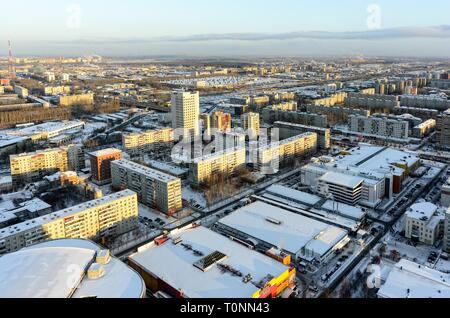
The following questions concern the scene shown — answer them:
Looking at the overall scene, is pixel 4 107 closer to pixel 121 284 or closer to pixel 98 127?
pixel 98 127

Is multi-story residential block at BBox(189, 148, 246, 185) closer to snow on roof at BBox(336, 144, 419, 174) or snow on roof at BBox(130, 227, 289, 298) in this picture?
snow on roof at BBox(336, 144, 419, 174)

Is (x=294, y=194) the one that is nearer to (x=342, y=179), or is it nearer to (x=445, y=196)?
(x=342, y=179)

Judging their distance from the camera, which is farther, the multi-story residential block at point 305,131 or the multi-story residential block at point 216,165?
the multi-story residential block at point 305,131

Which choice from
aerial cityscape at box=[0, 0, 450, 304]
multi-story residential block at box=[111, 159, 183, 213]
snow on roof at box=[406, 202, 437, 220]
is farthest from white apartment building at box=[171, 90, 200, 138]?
snow on roof at box=[406, 202, 437, 220]

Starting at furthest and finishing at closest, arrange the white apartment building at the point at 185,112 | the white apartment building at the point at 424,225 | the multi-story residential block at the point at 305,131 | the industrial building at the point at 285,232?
the white apartment building at the point at 185,112
the multi-story residential block at the point at 305,131
the white apartment building at the point at 424,225
the industrial building at the point at 285,232

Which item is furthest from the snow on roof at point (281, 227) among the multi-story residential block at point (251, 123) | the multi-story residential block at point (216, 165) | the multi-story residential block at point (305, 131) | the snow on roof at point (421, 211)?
the multi-story residential block at point (251, 123)

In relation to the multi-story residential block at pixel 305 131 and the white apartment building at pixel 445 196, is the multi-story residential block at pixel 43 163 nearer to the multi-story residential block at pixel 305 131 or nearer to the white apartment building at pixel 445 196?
the multi-story residential block at pixel 305 131

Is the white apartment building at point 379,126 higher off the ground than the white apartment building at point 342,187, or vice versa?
the white apartment building at point 379,126

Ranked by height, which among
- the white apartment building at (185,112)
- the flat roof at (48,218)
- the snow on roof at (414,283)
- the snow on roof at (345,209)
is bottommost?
the snow on roof at (414,283)

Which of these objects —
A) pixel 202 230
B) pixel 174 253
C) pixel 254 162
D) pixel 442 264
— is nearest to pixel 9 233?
pixel 174 253
